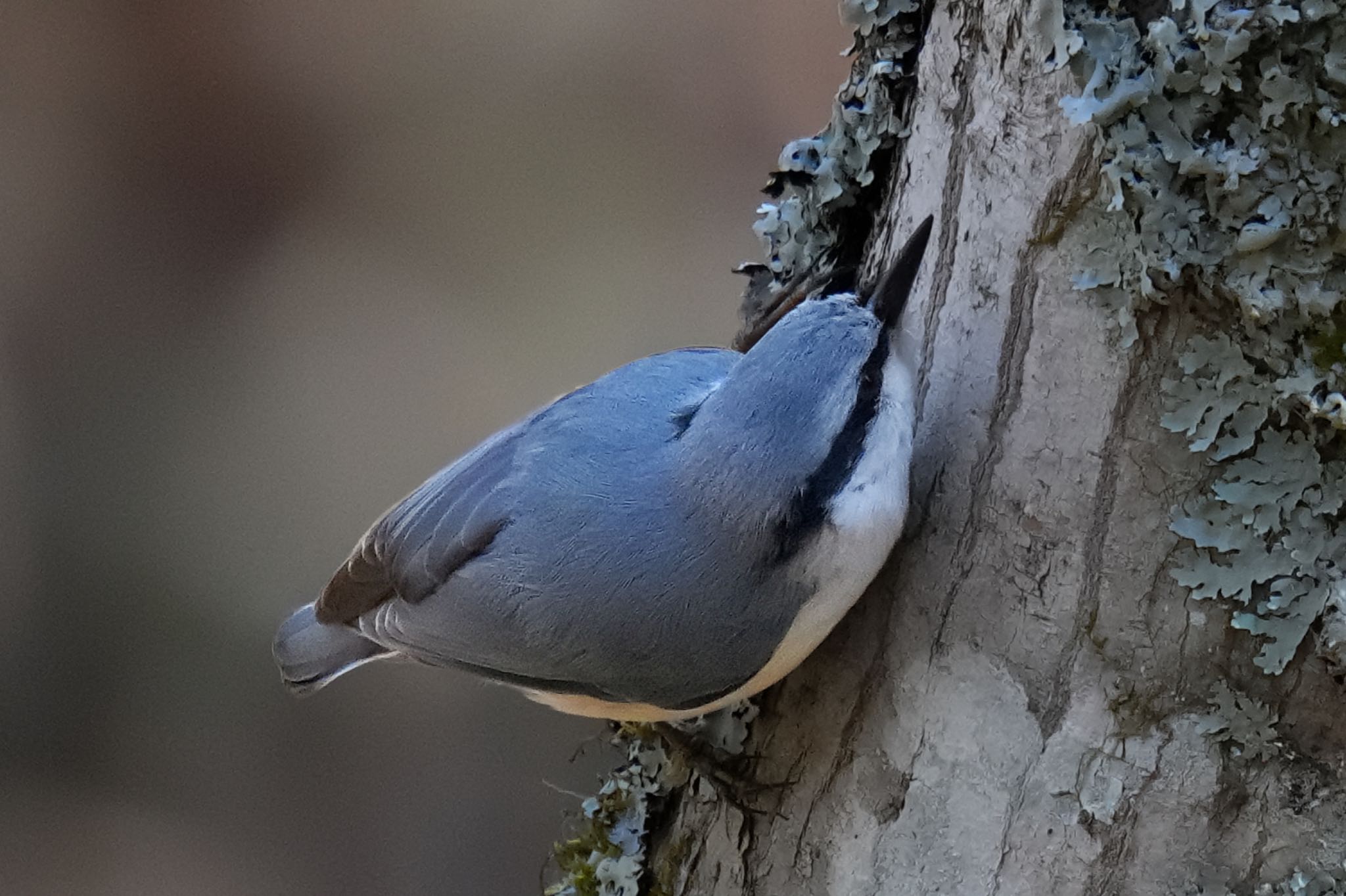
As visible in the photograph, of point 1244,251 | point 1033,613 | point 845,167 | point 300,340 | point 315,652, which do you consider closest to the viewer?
point 1244,251

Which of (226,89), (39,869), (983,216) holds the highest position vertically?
(226,89)

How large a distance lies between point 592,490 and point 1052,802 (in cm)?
37

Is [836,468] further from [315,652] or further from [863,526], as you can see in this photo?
[315,652]

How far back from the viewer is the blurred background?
1486 mm

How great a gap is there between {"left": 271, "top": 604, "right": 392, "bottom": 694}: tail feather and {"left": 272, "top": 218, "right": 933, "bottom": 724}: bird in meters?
0.12

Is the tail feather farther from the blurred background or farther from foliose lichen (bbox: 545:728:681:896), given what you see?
the blurred background

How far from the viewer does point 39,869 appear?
157 cm

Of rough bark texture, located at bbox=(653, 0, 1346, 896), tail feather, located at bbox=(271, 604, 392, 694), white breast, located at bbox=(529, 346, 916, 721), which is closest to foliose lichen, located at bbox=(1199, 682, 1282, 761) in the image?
rough bark texture, located at bbox=(653, 0, 1346, 896)

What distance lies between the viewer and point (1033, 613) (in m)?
0.66

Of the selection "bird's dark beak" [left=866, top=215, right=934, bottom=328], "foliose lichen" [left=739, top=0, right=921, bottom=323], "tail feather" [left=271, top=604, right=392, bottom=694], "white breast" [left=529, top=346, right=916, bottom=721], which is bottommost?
"tail feather" [left=271, top=604, right=392, bottom=694]

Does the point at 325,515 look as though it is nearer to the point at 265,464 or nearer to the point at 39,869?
the point at 265,464

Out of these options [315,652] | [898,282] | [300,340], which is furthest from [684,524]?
[300,340]

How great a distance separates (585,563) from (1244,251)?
447 mm

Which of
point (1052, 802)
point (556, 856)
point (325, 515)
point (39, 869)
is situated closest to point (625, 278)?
point (325, 515)
